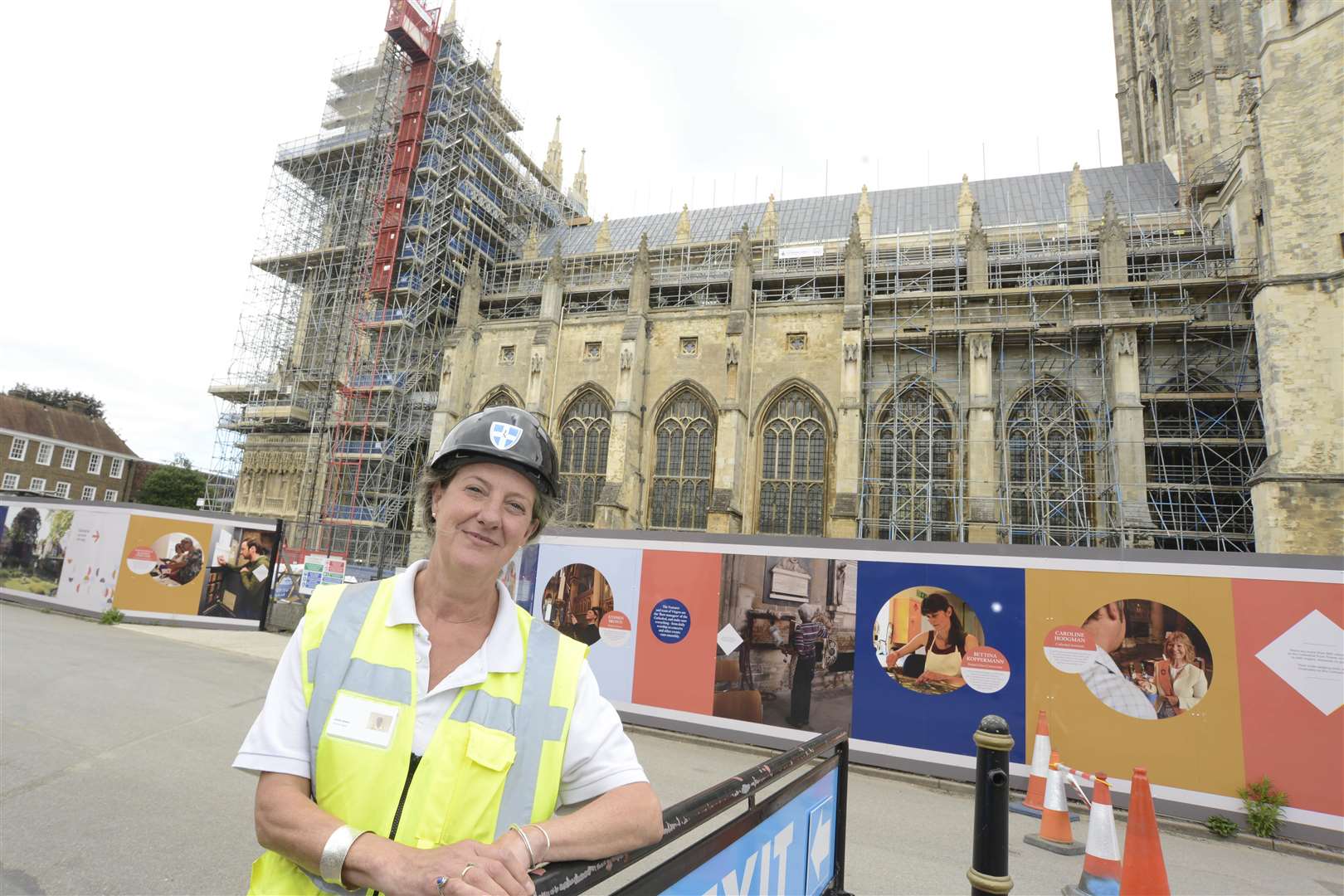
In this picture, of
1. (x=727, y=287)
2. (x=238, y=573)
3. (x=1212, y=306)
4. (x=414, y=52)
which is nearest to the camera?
(x=238, y=573)

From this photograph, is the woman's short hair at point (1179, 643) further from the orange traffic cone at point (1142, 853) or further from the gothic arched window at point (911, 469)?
the gothic arched window at point (911, 469)

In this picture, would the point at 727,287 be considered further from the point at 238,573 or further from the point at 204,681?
the point at 204,681

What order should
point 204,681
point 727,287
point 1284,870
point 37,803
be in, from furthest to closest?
point 727,287
point 204,681
point 1284,870
point 37,803

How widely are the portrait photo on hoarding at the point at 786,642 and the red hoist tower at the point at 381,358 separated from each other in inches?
716

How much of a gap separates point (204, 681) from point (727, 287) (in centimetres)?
1963

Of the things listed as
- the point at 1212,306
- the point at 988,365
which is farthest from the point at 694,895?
the point at 1212,306

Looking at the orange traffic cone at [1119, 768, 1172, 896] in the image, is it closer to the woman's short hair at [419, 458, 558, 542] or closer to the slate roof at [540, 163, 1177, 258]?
the woman's short hair at [419, 458, 558, 542]

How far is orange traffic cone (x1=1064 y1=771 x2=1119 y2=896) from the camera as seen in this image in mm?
4289

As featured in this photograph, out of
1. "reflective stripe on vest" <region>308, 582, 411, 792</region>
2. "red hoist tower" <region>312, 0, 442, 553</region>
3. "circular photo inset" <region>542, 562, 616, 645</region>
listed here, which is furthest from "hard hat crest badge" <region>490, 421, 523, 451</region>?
"red hoist tower" <region>312, 0, 442, 553</region>

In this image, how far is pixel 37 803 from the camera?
464 cm

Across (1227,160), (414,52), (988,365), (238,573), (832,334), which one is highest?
(414,52)

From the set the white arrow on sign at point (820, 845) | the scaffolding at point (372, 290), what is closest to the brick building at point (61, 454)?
the scaffolding at point (372, 290)

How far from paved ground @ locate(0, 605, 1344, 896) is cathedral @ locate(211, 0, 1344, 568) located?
10401mm

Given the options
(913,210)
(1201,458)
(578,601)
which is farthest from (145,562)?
(913,210)
